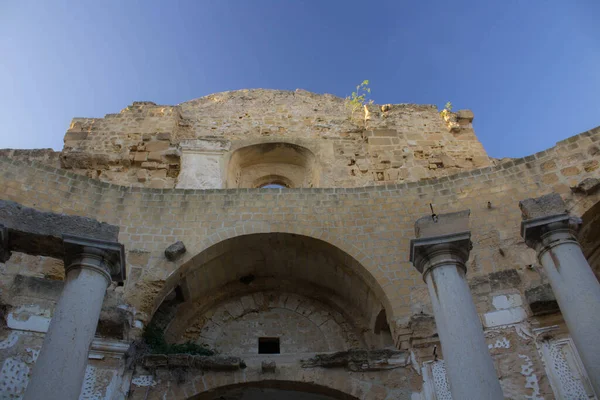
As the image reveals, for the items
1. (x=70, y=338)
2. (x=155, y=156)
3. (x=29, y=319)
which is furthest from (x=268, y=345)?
(x=155, y=156)

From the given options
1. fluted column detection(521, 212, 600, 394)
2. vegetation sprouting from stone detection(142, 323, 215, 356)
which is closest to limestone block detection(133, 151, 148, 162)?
vegetation sprouting from stone detection(142, 323, 215, 356)

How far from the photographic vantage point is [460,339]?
19.0ft

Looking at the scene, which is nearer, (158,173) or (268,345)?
(268,345)

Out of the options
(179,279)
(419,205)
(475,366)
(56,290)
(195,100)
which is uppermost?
(195,100)

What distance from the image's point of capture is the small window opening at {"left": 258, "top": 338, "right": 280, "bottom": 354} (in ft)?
33.1

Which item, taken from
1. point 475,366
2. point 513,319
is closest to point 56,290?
point 475,366

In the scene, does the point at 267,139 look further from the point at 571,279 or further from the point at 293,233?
the point at 571,279

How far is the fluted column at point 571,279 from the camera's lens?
5809 millimetres

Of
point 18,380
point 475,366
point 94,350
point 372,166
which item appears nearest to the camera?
point 475,366

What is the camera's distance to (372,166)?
1361 centimetres

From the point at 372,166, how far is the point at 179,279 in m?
6.23

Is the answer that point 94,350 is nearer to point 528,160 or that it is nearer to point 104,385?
point 104,385

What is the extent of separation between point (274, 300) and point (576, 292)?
583 cm

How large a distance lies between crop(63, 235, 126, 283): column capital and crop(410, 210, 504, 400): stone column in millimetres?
3557
